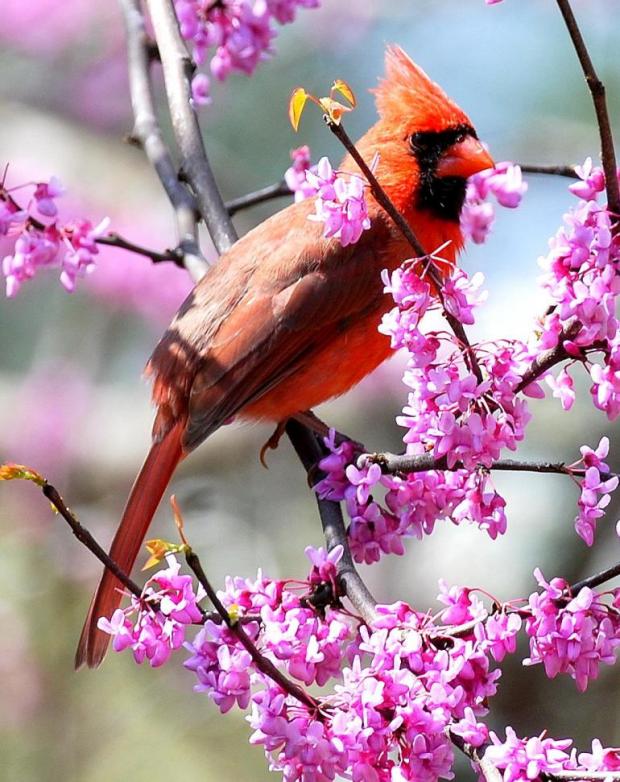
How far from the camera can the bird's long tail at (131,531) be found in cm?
234

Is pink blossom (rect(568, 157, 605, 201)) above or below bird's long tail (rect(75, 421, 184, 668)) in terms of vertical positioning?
above

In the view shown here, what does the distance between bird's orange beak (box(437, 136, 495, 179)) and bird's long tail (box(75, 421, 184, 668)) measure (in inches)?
35.9

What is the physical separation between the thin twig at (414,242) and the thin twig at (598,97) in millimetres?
253

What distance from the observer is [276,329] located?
297cm

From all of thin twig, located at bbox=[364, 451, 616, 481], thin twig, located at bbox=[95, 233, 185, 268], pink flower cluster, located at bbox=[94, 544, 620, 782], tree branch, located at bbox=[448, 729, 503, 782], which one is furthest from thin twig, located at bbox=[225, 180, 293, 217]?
tree branch, located at bbox=[448, 729, 503, 782]

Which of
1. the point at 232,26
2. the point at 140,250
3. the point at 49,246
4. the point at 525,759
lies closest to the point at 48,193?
the point at 49,246

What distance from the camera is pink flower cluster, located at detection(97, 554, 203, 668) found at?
1.81m

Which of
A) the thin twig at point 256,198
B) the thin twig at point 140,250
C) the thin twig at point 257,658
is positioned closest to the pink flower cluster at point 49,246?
the thin twig at point 140,250

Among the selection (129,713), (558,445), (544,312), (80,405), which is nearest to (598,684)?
(558,445)

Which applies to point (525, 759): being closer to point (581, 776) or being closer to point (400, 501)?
point (581, 776)

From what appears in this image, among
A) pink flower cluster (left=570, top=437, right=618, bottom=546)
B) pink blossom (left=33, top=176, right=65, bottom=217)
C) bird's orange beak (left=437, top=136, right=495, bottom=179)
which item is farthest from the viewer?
bird's orange beak (left=437, top=136, right=495, bottom=179)

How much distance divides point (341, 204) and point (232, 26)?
1.59 meters

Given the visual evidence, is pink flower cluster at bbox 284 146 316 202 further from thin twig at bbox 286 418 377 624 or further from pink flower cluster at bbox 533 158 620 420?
pink flower cluster at bbox 533 158 620 420

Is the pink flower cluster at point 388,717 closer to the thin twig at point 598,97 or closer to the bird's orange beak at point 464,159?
the thin twig at point 598,97
